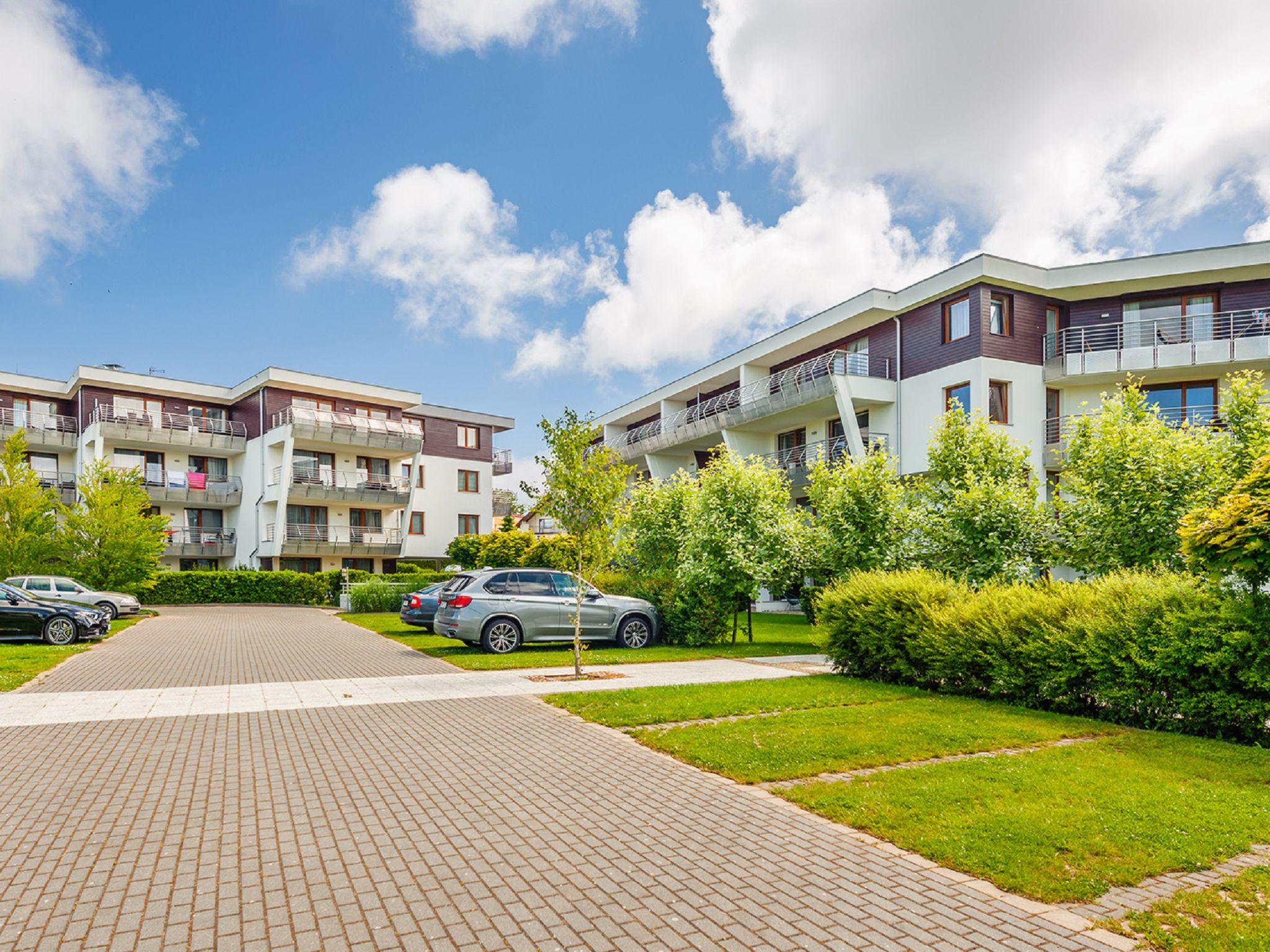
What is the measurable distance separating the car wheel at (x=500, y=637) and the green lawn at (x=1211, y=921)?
1316cm

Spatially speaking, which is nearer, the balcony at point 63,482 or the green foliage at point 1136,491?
the green foliage at point 1136,491

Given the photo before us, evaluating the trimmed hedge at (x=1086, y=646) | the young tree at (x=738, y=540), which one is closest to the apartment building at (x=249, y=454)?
the young tree at (x=738, y=540)

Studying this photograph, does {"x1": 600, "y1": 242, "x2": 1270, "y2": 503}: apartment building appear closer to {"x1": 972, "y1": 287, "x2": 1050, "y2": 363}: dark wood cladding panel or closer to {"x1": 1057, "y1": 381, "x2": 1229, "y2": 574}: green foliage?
{"x1": 972, "y1": 287, "x2": 1050, "y2": 363}: dark wood cladding panel

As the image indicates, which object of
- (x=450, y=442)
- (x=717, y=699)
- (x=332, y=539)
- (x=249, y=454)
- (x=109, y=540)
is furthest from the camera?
(x=450, y=442)

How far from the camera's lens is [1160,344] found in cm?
2538

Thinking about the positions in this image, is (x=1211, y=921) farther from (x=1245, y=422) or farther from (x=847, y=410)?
(x=847, y=410)

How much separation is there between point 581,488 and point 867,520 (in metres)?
8.00

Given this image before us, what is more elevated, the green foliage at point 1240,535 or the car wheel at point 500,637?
the green foliage at point 1240,535

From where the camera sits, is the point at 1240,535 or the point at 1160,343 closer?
the point at 1240,535

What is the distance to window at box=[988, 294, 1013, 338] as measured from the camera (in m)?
25.5

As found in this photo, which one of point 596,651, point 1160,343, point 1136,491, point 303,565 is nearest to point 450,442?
point 303,565

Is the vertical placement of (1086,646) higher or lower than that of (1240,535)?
lower

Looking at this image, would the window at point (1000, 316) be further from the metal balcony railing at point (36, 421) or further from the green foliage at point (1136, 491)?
the metal balcony railing at point (36, 421)

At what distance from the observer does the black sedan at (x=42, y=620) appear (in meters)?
18.0
